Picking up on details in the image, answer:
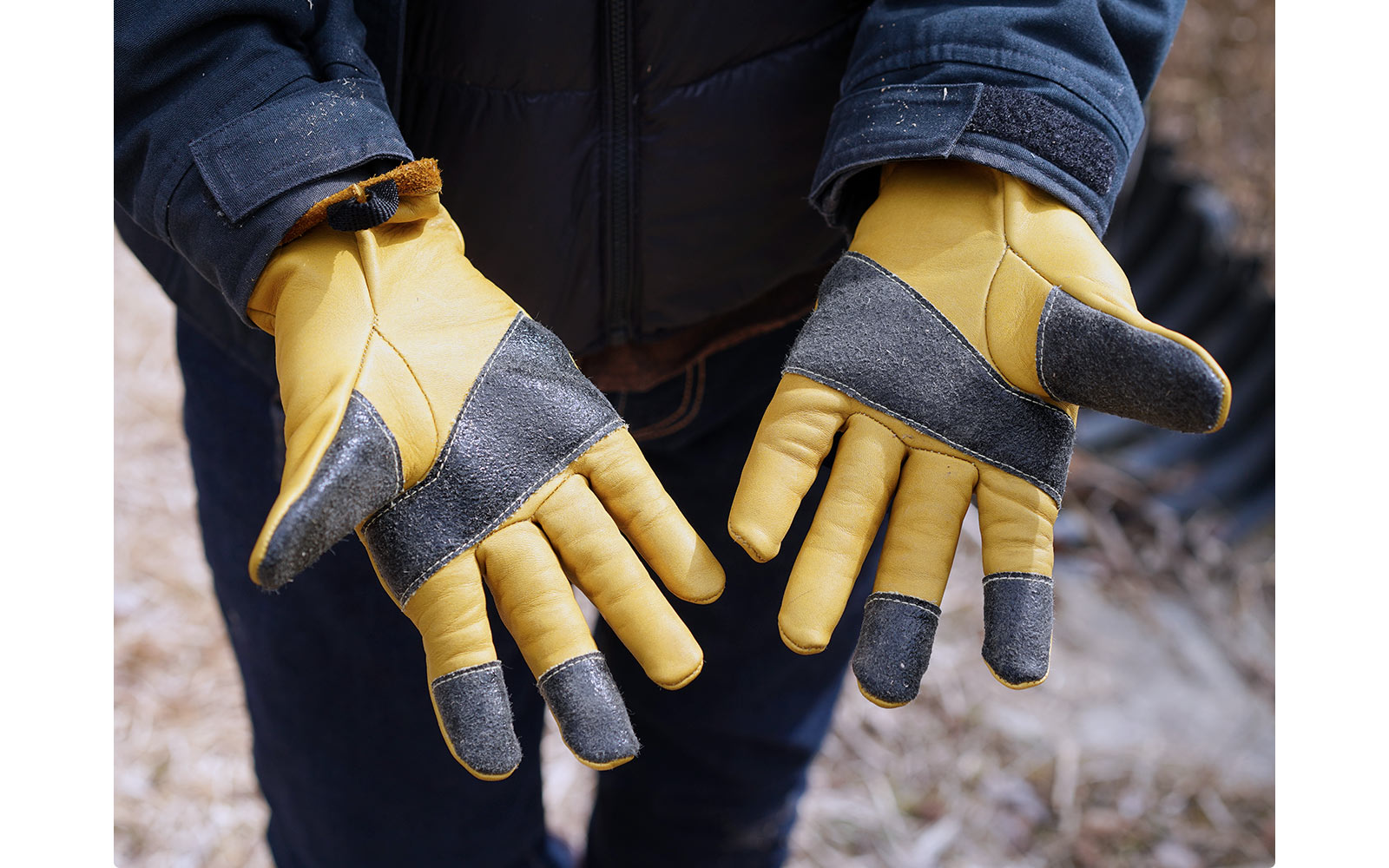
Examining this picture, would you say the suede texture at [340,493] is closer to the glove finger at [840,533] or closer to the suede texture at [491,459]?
the suede texture at [491,459]

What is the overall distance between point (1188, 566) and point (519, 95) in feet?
7.93

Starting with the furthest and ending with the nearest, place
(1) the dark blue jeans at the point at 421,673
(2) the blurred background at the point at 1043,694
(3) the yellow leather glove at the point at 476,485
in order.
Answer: (2) the blurred background at the point at 1043,694 → (1) the dark blue jeans at the point at 421,673 → (3) the yellow leather glove at the point at 476,485

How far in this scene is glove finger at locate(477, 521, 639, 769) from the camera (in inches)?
32.0

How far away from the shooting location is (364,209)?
0.79m

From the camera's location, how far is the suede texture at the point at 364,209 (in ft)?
2.60

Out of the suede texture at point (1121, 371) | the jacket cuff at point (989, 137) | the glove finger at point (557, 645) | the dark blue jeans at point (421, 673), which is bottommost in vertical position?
the dark blue jeans at point (421, 673)

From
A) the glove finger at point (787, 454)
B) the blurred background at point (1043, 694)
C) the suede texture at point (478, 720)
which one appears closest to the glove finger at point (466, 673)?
the suede texture at point (478, 720)

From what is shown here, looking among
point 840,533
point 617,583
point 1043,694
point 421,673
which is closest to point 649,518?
point 617,583

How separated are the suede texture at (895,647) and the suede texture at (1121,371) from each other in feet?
0.75

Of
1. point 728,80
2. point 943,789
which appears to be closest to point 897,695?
point 728,80

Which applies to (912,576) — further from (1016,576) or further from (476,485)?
(476,485)

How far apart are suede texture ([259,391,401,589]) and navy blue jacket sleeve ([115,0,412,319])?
0.54 ft

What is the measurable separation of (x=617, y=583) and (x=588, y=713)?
0.36ft

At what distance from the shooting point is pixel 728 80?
37.0 inches
